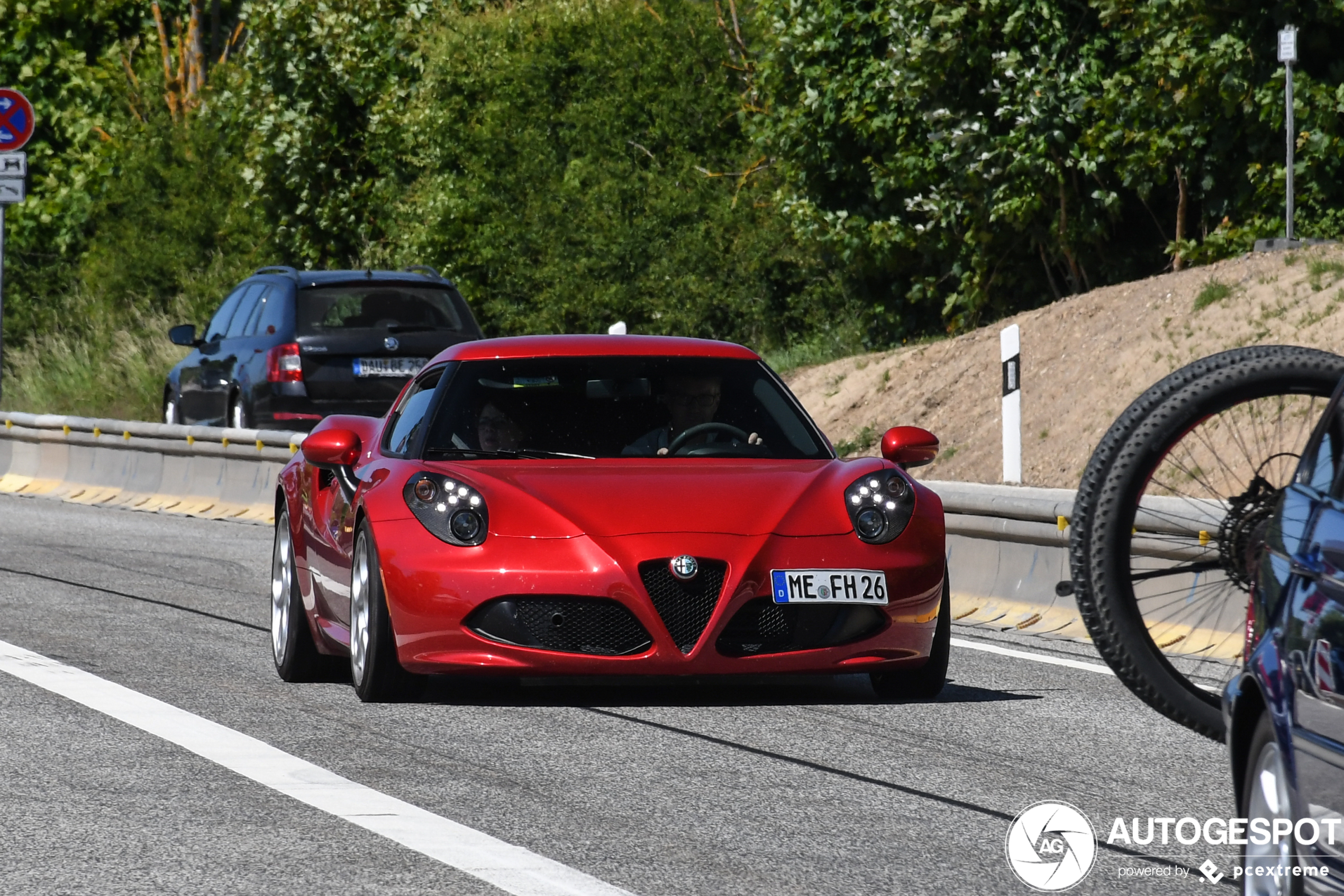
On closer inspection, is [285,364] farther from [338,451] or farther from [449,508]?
[449,508]

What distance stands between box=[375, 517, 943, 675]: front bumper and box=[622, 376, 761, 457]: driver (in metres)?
1.05

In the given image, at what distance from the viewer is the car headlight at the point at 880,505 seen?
8227 mm

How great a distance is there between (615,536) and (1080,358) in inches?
504

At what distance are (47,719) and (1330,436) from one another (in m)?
4.84

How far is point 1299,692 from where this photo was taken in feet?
13.3

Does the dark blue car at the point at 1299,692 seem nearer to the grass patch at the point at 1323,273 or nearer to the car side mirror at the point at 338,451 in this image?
the car side mirror at the point at 338,451

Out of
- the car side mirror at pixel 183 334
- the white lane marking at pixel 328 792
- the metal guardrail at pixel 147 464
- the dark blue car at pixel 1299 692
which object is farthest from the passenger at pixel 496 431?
the car side mirror at pixel 183 334

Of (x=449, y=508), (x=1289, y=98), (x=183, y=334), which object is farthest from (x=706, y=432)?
(x=183, y=334)

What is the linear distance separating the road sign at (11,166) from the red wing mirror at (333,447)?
69.1 feet

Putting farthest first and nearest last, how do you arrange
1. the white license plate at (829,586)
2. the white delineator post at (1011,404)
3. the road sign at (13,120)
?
1. the road sign at (13,120)
2. the white delineator post at (1011,404)
3. the white license plate at (829,586)

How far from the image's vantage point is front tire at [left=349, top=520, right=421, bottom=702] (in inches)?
323

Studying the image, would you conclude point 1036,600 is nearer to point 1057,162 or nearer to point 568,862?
point 568,862

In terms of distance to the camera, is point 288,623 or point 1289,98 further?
point 1289,98

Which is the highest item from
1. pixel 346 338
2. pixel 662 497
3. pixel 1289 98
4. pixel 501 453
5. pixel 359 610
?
pixel 1289 98
